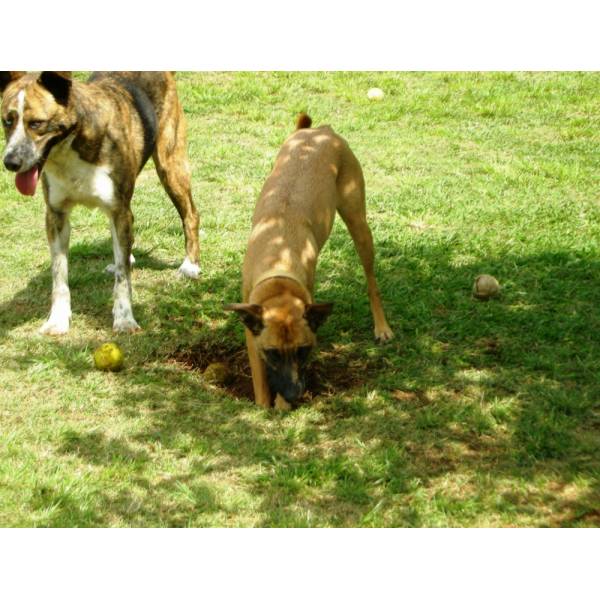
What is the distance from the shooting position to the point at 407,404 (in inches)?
239

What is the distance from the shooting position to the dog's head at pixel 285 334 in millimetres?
5805

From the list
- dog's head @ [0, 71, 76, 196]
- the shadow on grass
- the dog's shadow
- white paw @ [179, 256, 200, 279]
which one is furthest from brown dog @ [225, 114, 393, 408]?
the dog's shadow

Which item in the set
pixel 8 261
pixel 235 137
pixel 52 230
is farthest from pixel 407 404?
pixel 235 137

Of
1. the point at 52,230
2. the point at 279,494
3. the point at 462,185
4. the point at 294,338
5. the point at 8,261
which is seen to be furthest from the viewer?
the point at 462,185

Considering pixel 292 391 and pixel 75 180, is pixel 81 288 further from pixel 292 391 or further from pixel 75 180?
pixel 292 391

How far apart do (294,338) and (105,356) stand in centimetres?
160

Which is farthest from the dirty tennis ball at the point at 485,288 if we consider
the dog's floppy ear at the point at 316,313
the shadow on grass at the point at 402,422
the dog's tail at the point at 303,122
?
the dog's floppy ear at the point at 316,313

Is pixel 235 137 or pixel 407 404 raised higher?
pixel 235 137

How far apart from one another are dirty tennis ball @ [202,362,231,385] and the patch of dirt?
31 millimetres

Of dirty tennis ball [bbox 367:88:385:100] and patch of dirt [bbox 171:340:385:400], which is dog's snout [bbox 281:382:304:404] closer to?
patch of dirt [bbox 171:340:385:400]

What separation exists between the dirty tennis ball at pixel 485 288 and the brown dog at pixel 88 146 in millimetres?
2619

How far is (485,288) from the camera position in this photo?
25.1 ft

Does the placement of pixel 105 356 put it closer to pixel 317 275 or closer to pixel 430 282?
pixel 317 275

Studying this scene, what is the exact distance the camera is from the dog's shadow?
25.1 ft
